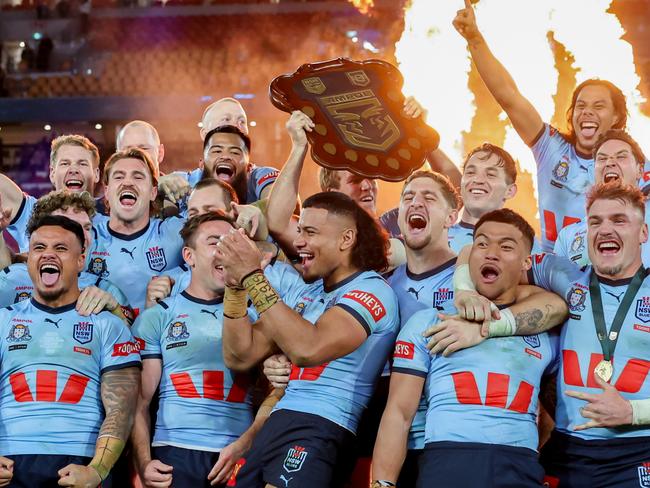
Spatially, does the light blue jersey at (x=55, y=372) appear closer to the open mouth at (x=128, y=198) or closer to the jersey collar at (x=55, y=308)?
the jersey collar at (x=55, y=308)

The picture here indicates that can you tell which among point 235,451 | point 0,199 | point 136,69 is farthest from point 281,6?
point 235,451

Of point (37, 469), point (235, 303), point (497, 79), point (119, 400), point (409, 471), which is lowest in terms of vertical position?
point (37, 469)

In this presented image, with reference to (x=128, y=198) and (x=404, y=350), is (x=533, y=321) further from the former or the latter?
(x=128, y=198)

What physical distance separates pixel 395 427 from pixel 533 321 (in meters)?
0.76

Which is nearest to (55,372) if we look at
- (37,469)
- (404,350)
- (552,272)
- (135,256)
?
(37,469)

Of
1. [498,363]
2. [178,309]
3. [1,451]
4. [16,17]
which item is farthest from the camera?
→ [16,17]

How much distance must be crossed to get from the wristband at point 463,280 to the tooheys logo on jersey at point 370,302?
345mm

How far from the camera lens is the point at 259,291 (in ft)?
12.4

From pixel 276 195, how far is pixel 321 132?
1.42ft

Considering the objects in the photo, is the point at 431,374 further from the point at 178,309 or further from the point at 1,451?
the point at 1,451

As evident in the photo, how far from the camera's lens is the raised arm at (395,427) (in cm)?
376

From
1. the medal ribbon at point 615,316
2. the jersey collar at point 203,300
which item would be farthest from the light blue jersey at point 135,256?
the medal ribbon at point 615,316

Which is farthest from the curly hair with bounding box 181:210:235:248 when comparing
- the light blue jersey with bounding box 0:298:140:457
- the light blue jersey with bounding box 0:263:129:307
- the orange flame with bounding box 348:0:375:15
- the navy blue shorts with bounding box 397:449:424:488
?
the orange flame with bounding box 348:0:375:15

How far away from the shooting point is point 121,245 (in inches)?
206
